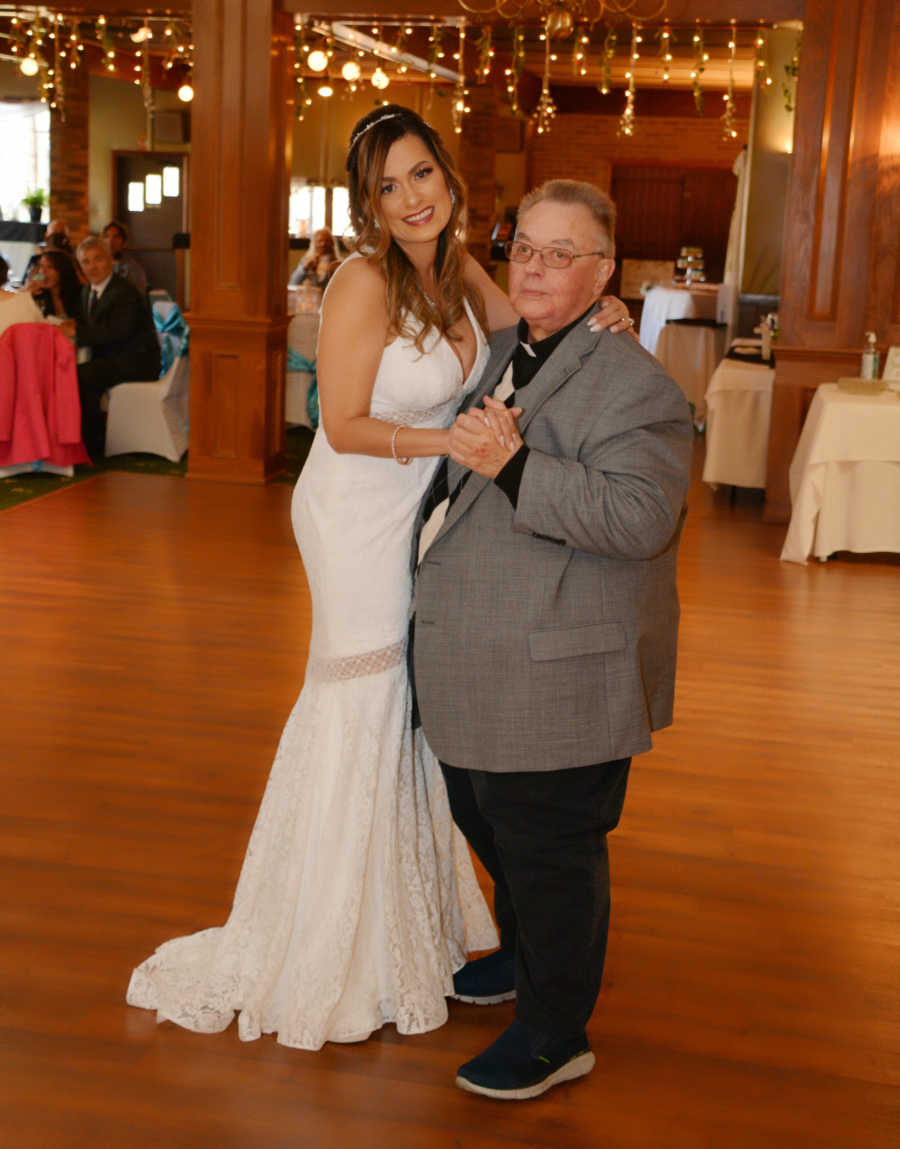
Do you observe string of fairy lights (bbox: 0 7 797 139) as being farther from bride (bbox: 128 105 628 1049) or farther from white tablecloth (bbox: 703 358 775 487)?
bride (bbox: 128 105 628 1049)

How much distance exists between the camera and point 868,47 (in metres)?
7.05

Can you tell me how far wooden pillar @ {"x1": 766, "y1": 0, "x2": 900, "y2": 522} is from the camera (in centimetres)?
707

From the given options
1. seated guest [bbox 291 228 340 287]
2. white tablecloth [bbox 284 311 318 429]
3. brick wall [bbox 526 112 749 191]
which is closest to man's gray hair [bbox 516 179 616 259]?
white tablecloth [bbox 284 311 318 429]

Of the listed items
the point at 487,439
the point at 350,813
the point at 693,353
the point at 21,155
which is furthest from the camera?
the point at 21,155

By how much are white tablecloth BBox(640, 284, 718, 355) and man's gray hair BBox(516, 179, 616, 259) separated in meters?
11.0

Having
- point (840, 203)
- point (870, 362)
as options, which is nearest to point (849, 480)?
point (870, 362)

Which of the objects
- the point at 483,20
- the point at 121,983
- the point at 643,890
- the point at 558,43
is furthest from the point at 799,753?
the point at 558,43

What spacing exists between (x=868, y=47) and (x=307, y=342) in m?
4.14

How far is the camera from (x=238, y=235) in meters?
7.94

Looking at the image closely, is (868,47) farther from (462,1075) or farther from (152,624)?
(462,1075)

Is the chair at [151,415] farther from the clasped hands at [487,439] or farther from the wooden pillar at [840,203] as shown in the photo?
Answer: the clasped hands at [487,439]

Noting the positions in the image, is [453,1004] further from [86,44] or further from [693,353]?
[86,44]

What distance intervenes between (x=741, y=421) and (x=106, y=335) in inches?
154

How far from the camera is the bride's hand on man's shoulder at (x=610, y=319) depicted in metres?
2.06
